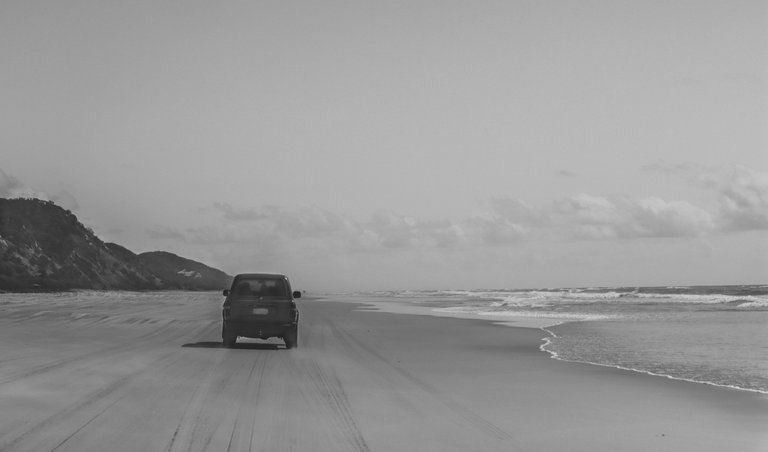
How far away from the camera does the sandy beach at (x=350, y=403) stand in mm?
8359

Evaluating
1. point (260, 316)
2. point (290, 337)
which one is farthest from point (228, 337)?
point (290, 337)

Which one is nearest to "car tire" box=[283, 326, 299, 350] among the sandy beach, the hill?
the sandy beach

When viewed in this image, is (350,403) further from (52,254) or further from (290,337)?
(52,254)

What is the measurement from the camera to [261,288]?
20984 millimetres

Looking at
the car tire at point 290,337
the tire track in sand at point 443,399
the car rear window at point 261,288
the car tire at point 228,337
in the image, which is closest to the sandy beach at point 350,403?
the tire track in sand at point 443,399

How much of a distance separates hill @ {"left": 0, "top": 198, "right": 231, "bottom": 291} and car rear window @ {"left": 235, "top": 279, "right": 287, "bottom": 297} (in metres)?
100

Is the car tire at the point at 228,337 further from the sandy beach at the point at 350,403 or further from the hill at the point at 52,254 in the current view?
the hill at the point at 52,254

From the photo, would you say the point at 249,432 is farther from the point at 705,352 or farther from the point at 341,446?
the point at 705,352

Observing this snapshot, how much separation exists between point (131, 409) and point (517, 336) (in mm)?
17101

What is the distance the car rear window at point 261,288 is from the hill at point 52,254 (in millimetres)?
100215

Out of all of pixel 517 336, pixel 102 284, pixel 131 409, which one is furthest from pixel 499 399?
pixel 102 284

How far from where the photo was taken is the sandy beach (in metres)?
8.36

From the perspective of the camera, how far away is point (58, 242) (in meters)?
139

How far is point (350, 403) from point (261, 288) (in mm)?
10443
